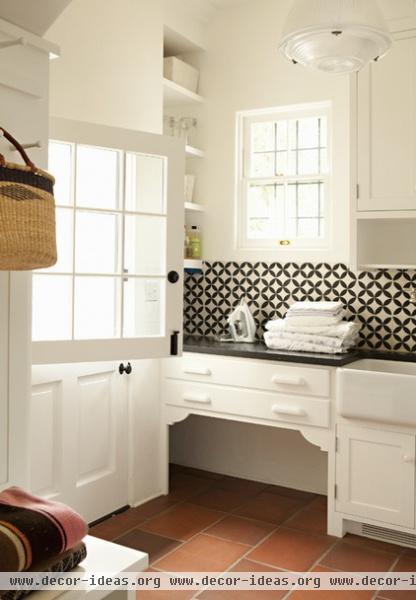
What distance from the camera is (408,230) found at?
368 centimetres

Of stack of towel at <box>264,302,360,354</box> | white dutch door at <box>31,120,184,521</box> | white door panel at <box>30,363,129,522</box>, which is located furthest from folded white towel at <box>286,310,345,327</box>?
white door panel at <box>30,363,129,522</box>

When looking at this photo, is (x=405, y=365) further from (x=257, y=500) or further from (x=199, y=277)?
(x=199, y=277)

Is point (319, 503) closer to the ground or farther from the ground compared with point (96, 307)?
closer to the ground

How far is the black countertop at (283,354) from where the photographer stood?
130 inches

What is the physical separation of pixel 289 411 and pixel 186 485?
1057 mm

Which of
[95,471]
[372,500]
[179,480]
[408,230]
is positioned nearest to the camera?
[372,500]

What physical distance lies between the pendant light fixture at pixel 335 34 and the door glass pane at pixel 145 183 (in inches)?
43.0

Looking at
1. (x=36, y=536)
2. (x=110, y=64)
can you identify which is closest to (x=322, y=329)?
(x=110, y=64)

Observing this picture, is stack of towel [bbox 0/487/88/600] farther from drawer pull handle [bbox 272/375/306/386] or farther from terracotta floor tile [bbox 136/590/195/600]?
drawer pull handle [bbox 272/375/306/386]

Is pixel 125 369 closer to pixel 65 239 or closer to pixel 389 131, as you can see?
pixel 65 239

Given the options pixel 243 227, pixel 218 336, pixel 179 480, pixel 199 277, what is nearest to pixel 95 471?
pixel 179 480

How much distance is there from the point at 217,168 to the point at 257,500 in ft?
7.10

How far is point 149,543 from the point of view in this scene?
3.15m

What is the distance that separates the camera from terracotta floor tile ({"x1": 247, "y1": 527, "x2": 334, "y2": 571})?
298 centimetres
